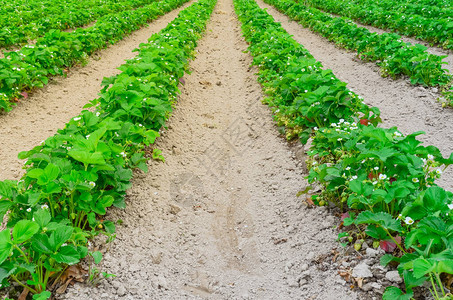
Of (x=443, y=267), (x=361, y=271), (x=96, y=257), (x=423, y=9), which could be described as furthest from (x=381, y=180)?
(x=423, y=9)

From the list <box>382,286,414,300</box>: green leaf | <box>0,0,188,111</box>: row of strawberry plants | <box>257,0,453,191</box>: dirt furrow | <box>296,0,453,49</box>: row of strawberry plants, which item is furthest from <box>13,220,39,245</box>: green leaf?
<box>296,0,453,49</box>: row of strawberry plants

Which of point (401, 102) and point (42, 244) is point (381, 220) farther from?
point (401, 102)

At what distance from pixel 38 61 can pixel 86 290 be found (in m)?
6.36

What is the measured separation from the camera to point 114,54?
10875mm

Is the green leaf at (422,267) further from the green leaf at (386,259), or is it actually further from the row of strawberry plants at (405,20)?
the row of strawberry plants at (405,20)

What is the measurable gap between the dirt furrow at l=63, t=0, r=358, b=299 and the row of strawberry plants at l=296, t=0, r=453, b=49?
7.15 meters

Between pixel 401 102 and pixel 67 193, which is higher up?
pixel 67 193

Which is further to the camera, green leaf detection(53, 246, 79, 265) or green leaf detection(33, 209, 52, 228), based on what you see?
green leaf detection(33, 209, 52, 228)

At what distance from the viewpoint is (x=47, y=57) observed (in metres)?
7.67

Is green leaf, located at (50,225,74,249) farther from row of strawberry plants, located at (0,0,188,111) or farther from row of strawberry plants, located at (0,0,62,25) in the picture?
row of strawberry plants, located at (0,0,62,25)

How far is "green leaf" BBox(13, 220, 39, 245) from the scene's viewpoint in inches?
94.2

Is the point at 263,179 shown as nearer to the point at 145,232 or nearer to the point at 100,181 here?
the point at 145,232

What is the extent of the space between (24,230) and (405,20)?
43.3ft

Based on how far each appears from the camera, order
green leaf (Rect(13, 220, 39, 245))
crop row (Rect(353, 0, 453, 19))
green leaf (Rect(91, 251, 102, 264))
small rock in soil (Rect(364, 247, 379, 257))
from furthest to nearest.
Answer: crop row (Rect(353, 0, 453, 19))
green leaf (Rect(91, 251, 102, 264))
small rock in soil (Rect(364, 247, 379, 257))
green leaf (Rect(13, 220, 39, 245))
